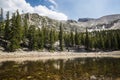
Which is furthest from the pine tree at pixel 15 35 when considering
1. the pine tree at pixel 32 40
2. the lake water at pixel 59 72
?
the lake water at pixel 59 72

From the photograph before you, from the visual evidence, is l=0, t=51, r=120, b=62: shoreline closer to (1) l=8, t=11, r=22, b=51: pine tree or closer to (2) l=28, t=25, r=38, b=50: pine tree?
(1) l=8, t=11, r=22, b=51: pine tree

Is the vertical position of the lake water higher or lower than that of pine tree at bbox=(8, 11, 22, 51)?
lower

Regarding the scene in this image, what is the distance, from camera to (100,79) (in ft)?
74.2

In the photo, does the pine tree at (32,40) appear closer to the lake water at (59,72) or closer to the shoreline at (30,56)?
the shoreline at (30,56)

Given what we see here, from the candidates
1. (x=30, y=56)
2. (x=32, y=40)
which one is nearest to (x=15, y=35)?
(x=30, y=56)

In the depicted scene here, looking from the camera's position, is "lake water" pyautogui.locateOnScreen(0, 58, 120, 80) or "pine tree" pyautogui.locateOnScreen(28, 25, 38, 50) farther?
"pine tree" pyautogui.locateOnScreen(28, 25, 38, 50)

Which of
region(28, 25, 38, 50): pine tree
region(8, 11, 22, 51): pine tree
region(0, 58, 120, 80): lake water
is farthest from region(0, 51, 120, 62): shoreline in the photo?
region(0, 58, 120, 80): lake water

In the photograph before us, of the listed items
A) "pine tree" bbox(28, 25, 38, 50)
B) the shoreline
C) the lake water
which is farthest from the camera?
"pine tree" bbox(28, 25, 38, 50)

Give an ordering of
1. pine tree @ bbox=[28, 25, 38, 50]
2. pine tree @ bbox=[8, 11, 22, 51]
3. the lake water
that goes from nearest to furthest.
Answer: the lake water → pine tree @ bbox=[8, 11, 22, 51] → pine tree @ bbox=[28, 25, 38, 50]

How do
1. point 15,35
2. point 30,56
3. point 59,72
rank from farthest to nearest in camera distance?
1. point 15,35
2. point 30,56
3. point 59,72

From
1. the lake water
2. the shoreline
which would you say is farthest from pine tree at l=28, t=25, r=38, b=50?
the lake water

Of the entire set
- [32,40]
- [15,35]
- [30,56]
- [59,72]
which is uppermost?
[15,35]

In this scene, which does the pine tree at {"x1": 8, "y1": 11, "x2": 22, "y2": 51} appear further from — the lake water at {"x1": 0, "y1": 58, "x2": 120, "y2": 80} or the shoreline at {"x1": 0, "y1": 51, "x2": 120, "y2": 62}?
the lake water at {"x1": 0, "y1": 58, "x2": 120, "y2": 80}

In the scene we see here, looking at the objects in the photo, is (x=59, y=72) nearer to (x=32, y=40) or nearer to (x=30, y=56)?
(x=30, y=56)
